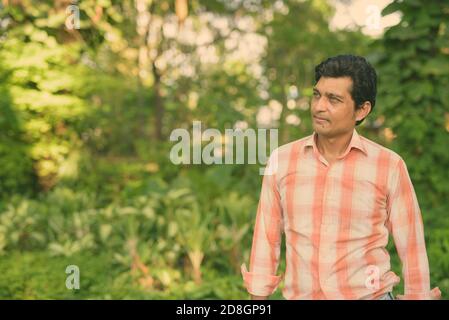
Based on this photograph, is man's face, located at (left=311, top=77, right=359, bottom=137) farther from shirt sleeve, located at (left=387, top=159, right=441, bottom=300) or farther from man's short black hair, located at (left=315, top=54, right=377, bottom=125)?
shirt sleeve, located at (left=387, top=159, right=441, bottom=300)

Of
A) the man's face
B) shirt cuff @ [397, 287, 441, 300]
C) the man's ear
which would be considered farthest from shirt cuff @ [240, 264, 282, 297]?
the man's ear

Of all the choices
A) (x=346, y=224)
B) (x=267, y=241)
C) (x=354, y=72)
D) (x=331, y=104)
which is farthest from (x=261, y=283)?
(x=354, y=72)

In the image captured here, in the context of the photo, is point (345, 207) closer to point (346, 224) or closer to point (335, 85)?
point (346, 224)

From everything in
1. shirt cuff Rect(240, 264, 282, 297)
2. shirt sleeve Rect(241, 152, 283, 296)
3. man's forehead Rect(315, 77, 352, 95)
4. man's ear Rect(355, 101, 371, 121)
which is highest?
man's forehead Rect(315, 77, 352, 95)

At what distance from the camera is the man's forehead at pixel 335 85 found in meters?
2.15

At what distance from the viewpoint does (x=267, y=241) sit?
2.24 m

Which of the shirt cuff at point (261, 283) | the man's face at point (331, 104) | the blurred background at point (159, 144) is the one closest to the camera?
the man's face at point (331, 104)

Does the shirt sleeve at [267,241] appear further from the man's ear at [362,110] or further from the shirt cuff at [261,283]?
the man's ear at [362,110]

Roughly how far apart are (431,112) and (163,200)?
10.1ft

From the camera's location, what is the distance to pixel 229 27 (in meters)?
14.5

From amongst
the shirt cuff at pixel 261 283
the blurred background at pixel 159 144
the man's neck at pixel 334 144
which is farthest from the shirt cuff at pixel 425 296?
the blurred background at pixel 159 144

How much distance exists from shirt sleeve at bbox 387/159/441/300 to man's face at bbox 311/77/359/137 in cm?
27

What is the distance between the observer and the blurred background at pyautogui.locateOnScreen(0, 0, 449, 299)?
5473mm
